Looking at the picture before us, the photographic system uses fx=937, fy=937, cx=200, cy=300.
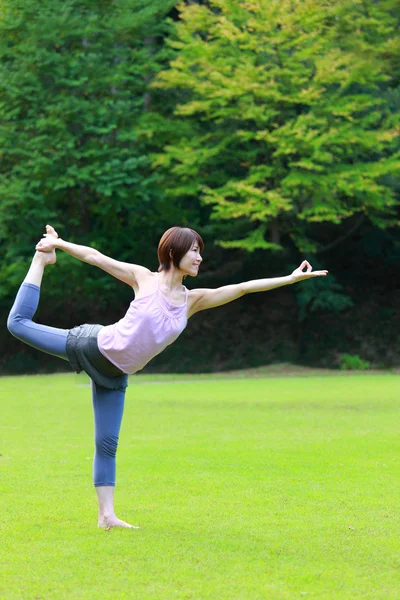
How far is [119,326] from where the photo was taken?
20.4ft

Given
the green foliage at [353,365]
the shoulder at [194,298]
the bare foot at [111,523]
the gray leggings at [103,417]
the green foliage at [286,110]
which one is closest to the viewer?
the gray leggings at [103,417]

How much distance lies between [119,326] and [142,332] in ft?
0.61

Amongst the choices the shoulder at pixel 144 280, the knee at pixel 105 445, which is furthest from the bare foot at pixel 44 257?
the knee at pixel 105 445

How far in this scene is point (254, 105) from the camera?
30422 mm

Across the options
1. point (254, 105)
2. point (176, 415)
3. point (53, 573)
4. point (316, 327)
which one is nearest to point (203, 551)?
point (53, 573)

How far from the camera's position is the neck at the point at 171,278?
635cm

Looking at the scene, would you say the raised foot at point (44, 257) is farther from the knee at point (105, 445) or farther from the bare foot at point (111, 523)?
the bare foot at point (111, 523)

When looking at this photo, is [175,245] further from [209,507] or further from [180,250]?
[209,507]

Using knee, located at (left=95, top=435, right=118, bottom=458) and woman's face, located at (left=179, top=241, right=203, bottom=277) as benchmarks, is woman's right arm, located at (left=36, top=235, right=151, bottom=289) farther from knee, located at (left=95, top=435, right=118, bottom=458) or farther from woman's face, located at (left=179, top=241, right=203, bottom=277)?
knee, located at (left=95, top=435, right=118, bottom=458)

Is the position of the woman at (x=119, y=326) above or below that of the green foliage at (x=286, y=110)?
above

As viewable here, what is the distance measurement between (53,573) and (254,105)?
26.4 meters

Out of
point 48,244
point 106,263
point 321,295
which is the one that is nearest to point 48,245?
point 48,244

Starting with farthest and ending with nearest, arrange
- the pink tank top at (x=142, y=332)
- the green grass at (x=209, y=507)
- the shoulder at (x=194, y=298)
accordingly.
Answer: the shoulder at (x=194, y=298), the pink tank top at (x=142, y=332), the green grass at (x=209, y=507)

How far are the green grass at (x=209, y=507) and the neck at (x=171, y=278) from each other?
1724 mm
